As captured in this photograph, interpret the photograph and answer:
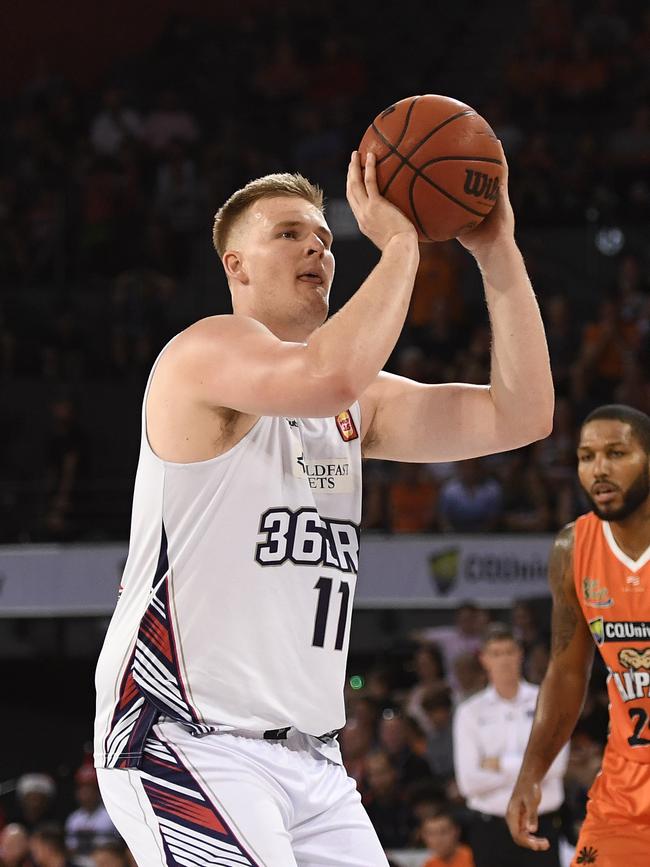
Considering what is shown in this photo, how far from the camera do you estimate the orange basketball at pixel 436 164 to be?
145 inches

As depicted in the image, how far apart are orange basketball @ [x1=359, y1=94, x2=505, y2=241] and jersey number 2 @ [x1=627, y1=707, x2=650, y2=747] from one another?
2.00 metres

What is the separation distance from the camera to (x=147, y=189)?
16.3 meters

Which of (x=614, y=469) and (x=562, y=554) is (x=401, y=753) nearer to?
(x=562, y=554)

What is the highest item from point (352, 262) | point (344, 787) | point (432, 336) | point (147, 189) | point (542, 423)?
point (147, 189)

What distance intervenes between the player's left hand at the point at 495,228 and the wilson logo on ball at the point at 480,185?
0.08m

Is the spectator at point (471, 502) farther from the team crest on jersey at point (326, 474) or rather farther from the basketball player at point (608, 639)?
the team crest on jersey at point (326, 474)

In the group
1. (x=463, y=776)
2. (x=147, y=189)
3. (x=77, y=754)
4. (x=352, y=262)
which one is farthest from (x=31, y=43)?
(x=463, y=776)

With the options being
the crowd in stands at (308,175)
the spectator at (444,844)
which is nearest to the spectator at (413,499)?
the crowd in stands at (308,175)

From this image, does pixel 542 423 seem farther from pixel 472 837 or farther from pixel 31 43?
pixel 31 43

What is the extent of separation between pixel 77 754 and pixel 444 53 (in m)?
10.4

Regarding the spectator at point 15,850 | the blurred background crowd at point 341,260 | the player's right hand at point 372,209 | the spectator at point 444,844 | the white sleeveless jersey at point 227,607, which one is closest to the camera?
the white sleeveless jersey at point 227,607

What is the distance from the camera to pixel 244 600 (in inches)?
132

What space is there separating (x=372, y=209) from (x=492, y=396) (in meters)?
0.68

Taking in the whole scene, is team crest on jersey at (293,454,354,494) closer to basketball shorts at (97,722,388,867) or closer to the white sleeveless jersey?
the white sleeveless jersey
